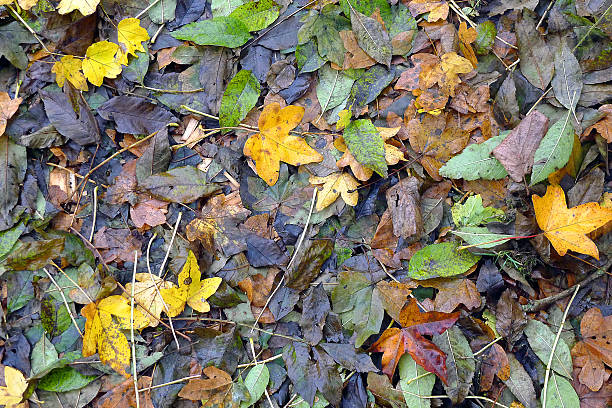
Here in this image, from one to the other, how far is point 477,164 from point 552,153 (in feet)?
0.92

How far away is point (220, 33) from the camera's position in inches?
77.4

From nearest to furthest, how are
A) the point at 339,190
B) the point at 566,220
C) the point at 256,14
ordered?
the point at 566,220
the point at 339,190
the point at 256,14

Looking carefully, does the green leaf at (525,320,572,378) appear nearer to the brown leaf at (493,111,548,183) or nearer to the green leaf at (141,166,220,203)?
the brown leaf at (493,111,548,183)

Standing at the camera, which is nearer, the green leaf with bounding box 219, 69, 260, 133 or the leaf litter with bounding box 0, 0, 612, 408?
the leaf litter with bounding box 0, 0, 612, 408

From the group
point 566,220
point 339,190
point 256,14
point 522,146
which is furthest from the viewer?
point 256,14

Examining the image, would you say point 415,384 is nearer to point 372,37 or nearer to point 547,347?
point 547,347

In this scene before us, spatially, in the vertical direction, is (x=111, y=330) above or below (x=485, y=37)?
below

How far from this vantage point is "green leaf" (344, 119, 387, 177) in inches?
70.9

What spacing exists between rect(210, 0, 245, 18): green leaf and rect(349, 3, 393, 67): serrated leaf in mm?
550

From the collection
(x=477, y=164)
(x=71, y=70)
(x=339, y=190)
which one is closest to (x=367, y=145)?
(x=339, y=190)

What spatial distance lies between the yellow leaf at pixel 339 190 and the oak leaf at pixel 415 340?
51cm

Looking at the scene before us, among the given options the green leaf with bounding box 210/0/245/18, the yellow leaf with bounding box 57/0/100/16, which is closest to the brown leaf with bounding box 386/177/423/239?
the green leaf with bounding box 210/0/245/18

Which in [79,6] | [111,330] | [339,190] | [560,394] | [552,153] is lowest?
Answer: [560,394]

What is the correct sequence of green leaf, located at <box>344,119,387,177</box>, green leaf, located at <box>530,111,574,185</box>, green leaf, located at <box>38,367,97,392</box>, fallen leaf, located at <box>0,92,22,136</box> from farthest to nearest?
fallen leaf, located at <box>0,92,22,136</box>
green leaf, located at <box>38,367,97,392</box>
green leaf, located at <box>344,119,387,177</box>
green leaf, located at <box>530,111,574,185</box>
